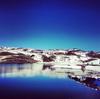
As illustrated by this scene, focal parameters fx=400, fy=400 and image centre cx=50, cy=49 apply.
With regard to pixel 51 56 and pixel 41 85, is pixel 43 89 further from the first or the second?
pixel 51 56

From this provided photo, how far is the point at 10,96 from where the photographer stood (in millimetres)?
4262

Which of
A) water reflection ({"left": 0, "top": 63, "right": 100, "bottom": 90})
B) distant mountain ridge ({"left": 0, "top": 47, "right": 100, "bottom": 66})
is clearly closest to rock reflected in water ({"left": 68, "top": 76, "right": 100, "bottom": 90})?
water reflection ({"left": 0, "top": 63, "right": 100, "bottom": 90})

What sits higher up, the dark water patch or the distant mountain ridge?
the distant mountain ridge

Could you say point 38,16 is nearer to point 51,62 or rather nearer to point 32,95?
point 51,62

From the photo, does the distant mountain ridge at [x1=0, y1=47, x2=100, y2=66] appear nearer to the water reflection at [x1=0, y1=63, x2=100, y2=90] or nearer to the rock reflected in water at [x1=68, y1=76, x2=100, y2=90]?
the water reflection at [x1=0, y1=63, x2=100, y2=90]

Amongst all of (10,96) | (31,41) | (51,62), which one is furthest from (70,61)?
(10,96)

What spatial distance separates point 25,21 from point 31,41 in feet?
0.76

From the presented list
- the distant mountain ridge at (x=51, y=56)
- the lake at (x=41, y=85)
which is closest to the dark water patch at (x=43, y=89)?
the lake at (x=41, y=85)

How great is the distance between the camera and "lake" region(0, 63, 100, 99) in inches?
168

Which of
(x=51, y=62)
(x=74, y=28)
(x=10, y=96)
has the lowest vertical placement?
(x=10, y=96)

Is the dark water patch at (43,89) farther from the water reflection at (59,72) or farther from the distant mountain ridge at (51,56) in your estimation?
the distant mountain ridge at (51,56)

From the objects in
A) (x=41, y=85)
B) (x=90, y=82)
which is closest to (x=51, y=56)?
(x=41, y=85)

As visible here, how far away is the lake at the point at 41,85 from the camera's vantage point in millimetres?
4258

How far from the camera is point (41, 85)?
171 inches
